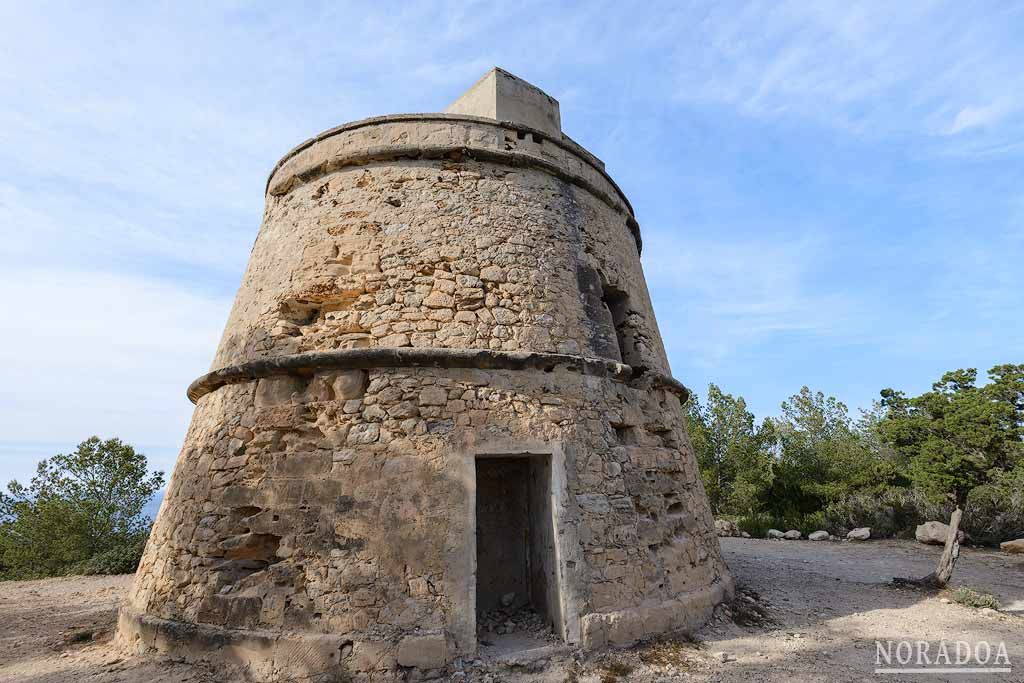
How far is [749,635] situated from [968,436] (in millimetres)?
9352

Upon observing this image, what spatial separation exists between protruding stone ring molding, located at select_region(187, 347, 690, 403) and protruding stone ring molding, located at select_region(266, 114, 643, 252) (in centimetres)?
234

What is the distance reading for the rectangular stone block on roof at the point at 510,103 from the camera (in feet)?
21.1

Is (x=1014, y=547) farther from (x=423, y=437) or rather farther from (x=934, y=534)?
(x=423, y=437)

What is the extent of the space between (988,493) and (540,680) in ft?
39.8

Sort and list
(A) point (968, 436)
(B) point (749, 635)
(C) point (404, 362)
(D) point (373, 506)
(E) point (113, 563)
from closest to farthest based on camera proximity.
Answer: (D) point (373, 506), (C) point (404, 362), (B) point (749, 635), (E) point (113, 563), (A) point (968, 436)

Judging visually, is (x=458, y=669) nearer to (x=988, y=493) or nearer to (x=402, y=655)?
(x=402, y=655)

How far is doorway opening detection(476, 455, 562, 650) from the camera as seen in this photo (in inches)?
177

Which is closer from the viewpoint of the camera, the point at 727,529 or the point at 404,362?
the point at 404,362

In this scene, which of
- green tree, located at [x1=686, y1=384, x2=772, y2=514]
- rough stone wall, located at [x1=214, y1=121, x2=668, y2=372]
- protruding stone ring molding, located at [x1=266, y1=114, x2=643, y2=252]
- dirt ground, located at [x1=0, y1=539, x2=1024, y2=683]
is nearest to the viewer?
dirt ground, located at [x1=0, y1=539, x2=1024, y2=683]

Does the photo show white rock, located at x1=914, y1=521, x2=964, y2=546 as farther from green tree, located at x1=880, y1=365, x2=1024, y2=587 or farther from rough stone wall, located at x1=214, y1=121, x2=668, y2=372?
rough stone wall, located at x1=214, y1=121, x2=668, y2=372

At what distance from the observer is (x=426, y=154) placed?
5.67m

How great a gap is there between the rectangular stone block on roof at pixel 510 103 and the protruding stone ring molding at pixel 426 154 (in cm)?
35

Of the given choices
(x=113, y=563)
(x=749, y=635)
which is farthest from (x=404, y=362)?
(x=113, y=563)

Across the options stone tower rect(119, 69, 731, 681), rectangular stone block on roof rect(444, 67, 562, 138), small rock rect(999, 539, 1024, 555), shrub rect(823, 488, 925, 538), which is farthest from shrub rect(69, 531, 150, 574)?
small rock rect(999, 539, 1024, 555)
